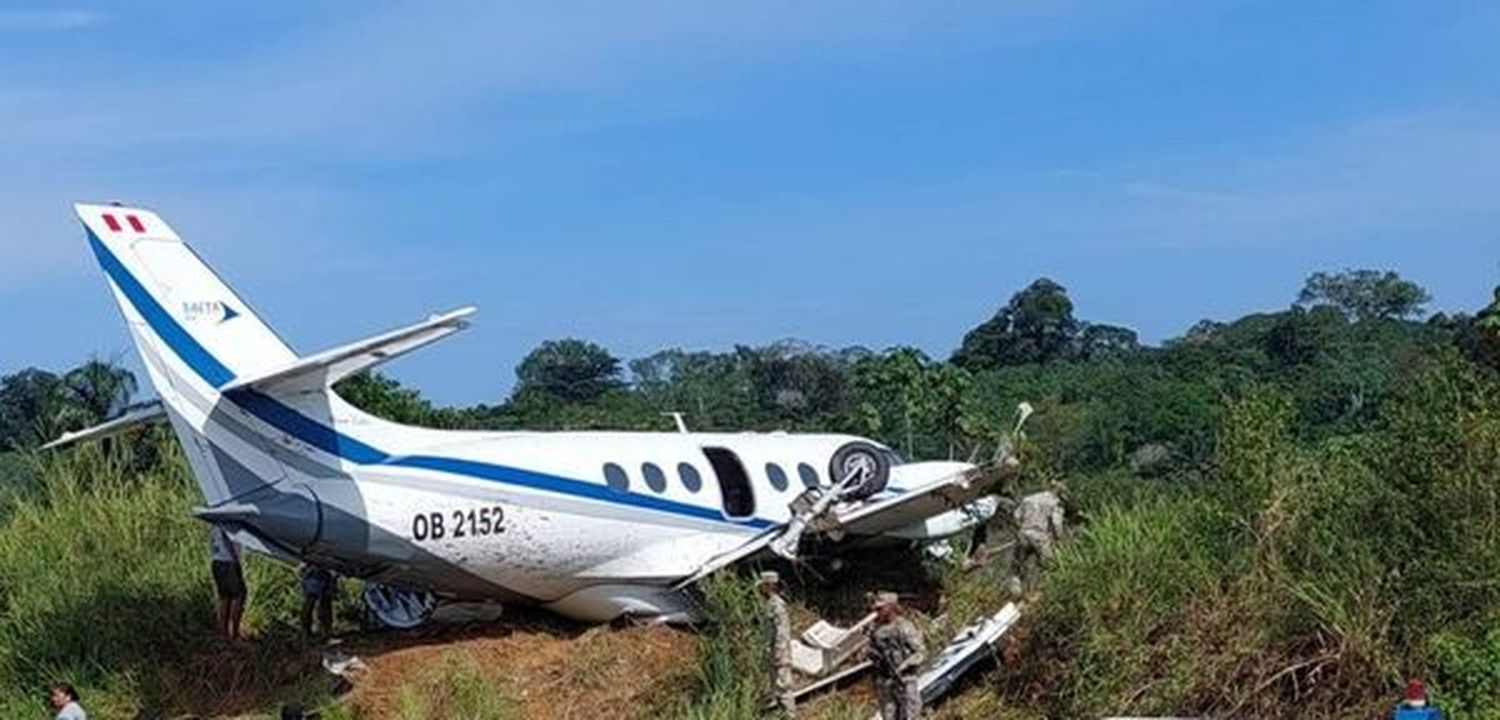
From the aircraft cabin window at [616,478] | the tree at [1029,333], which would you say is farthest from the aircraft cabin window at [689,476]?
the tree at [1029,333]

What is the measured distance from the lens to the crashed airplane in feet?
57.3

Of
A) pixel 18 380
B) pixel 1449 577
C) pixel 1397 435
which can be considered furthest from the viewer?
pixel 18 380

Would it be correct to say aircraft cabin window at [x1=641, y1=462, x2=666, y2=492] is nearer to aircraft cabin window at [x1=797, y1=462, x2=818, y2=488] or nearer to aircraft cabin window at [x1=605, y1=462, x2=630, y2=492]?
aircraft cabin window at [x1=605, y1=462, x2=630, y2=492]

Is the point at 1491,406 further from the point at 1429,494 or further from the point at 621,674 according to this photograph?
the point at 621,674

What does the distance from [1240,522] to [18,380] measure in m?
54.7

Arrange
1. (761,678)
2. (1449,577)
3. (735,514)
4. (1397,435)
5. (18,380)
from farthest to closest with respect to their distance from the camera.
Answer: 1. (18,380)
2. (735,514)
3. (761,678)
4. (1397,435)
5. (1449,577)

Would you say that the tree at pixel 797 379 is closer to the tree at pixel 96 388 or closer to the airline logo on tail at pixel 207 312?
the tree at pixel 96 388

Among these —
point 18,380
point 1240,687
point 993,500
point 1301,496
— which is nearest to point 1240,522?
point 1301,496

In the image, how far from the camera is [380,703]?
1758cm

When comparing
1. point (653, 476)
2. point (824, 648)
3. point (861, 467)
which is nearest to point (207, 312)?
point (653, 476)

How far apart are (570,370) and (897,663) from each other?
64.6m

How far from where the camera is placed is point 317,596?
19500mm

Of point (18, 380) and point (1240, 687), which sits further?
point (18, 380)

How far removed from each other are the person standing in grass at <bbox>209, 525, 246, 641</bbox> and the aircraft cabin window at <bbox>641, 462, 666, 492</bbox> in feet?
12.7
